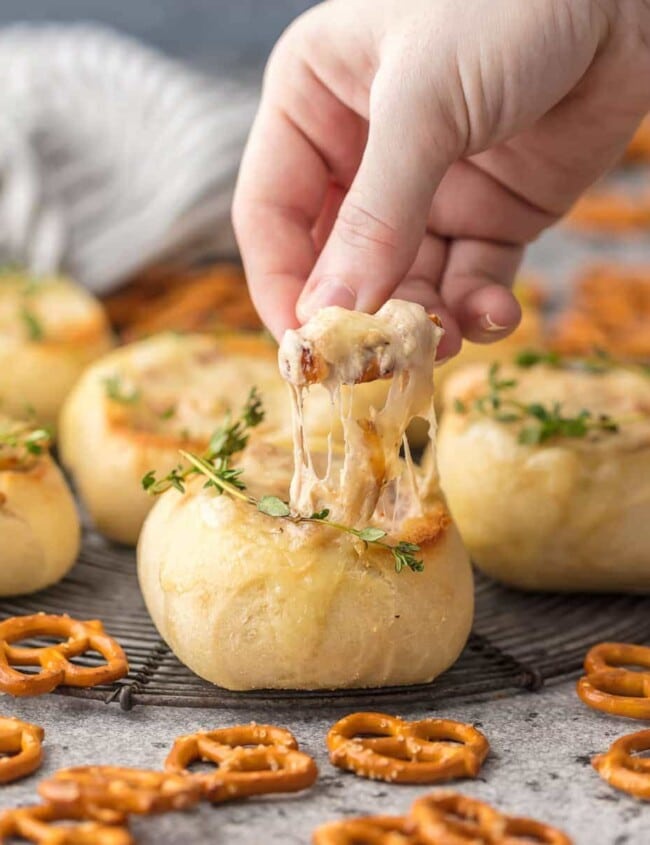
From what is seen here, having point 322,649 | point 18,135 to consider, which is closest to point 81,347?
point 18,135

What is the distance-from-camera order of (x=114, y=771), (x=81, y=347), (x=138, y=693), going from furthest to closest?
(x=81, y=347) < (x=138, y=693) < (x=114, y=771)

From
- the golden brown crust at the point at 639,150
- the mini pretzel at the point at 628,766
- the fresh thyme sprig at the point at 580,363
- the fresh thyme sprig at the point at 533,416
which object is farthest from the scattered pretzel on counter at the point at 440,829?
the golden brown crust at the point at 639,150

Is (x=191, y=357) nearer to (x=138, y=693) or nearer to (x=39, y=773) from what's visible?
(x=138, y=693)

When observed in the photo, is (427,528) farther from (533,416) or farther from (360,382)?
(533,416)

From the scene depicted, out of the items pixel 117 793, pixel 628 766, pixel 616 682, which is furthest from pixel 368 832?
pixel 616 682

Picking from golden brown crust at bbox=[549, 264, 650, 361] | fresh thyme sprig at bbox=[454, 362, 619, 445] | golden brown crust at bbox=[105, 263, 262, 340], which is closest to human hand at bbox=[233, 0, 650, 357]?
fresh thyme sprig at bbox=[454, 362, 619, 445]

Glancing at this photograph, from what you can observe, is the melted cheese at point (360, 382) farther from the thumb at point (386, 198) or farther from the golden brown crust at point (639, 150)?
the golden brown crust at point (639, 150)
